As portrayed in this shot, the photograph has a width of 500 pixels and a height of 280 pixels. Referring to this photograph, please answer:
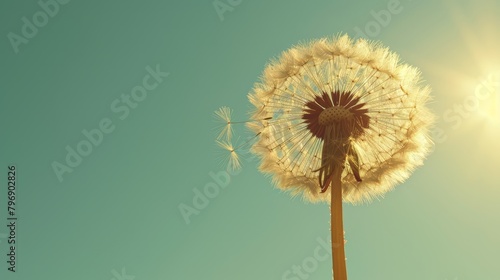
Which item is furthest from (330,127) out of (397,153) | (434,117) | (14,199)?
(14,199)

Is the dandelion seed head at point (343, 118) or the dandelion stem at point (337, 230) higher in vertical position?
the dandelion seed head at point (343, 118)

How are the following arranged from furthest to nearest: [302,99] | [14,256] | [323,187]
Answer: [14,256]
[302,99]
[323,187]

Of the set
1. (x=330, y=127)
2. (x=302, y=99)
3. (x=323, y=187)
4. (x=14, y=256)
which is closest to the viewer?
(x=323, y=187)

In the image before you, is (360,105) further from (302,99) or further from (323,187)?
(323,187)

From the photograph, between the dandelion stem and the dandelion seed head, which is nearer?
the dandelion stem

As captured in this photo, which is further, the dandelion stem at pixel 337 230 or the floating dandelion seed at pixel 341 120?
the floating dandelion seed at pixel 341 120

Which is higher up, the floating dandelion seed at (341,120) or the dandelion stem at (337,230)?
the floating dandelion seed at (341,120)
